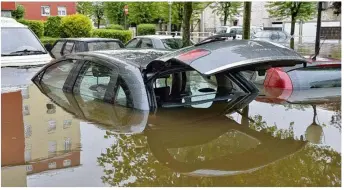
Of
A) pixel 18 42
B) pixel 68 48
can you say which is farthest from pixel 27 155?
pixel 68 48

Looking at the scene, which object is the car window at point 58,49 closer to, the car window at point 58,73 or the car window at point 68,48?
the car window at point 68,48

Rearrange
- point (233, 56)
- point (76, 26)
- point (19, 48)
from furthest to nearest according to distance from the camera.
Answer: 1. point (76, 26)
2. point (19, 48)
3. point (233, 56)

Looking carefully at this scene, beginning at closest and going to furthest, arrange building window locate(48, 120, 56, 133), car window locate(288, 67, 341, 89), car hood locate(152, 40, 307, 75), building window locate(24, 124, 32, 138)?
car hood locate(152, 40, 307, 75), building window locate(24, 124, 32, 138), building window locate(48, 120, 56, 133), car window locate(288, 67, 341, 89)

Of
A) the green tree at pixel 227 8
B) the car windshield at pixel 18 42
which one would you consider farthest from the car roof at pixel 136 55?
the green tree at pixel 227 8

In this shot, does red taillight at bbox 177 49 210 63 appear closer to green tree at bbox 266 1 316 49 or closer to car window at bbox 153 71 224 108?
car window at bbox 153 71 224 108

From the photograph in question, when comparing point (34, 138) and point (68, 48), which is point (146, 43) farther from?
point (34, 138)

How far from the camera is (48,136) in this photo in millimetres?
4617

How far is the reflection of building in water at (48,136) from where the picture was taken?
382cm

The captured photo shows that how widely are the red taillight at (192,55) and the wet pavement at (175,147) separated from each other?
0.78 metres

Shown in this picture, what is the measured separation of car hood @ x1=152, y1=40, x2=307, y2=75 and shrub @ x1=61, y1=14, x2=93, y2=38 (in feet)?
70.6

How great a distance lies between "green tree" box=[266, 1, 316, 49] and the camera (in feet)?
98.8

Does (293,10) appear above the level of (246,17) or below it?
above

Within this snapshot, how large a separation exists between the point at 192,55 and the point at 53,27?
23.5 m

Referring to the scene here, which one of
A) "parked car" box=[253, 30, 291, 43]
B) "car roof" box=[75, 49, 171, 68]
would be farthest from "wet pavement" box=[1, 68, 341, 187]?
"parked car" box=[253, 30, 291, 43]
